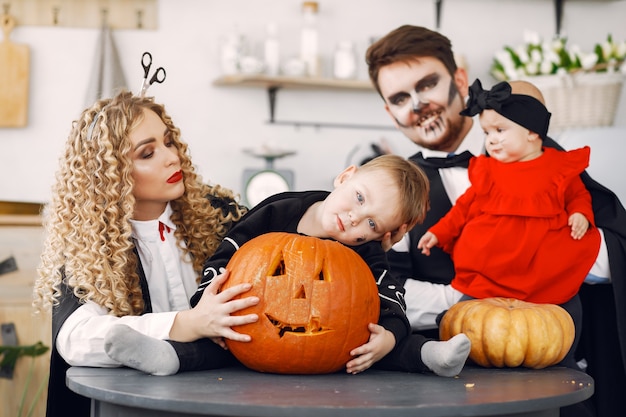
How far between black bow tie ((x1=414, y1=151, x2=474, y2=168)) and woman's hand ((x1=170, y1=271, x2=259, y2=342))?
0.96m

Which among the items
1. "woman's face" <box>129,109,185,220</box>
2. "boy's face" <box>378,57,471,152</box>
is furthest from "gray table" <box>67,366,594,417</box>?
"boy's face" <box>378,57,471,152</box>

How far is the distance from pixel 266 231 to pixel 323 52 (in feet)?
7.89

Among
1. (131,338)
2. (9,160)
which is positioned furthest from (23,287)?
(131,338)

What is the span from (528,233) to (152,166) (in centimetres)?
88

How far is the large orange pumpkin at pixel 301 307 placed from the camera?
1.36m

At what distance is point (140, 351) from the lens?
51.9 inches

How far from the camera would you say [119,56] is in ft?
12.0

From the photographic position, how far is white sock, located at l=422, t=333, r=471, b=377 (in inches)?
53.2

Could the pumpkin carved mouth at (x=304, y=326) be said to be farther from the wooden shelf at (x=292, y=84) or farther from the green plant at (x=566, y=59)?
the wooden shelf at (x=292, y=84)

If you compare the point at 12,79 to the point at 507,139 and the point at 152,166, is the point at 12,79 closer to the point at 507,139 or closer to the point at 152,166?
the point at 152,166

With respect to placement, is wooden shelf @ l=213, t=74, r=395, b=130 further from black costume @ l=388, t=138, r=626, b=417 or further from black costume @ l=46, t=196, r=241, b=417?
black costume @ l=46, t=196, r=241, b=417

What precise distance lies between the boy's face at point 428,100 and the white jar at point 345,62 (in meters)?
1.50

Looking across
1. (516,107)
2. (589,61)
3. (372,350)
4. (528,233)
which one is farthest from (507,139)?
(589,61)

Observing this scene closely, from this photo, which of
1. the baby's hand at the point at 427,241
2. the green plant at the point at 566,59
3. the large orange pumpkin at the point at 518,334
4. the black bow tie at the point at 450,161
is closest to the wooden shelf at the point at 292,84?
the green plant at the point at 566,59
